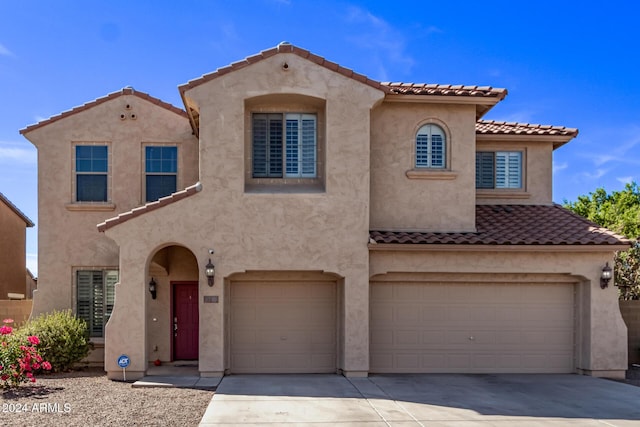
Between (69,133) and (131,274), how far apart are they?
5.26 m

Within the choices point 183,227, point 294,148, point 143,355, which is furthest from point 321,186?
point 143,355

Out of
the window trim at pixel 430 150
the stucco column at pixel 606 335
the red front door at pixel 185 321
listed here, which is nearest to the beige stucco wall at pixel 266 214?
the window trim at pixel 430 150

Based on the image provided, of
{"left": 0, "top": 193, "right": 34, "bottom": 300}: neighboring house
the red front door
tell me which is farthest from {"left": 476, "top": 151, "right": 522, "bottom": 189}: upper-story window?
{"left": 0, "top": 193, "right": 34, "bottom": 300}: neighboring house

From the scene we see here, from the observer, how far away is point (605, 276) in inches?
488

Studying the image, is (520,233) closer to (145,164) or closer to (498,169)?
(498,169)

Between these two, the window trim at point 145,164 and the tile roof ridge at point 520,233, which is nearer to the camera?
the tile roof ridge at point 520,233

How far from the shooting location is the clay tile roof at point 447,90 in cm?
1265

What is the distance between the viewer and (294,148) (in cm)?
1252

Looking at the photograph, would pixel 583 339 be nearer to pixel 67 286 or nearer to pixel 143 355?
pixel 143 355

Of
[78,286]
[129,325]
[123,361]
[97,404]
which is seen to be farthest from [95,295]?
[97,404]

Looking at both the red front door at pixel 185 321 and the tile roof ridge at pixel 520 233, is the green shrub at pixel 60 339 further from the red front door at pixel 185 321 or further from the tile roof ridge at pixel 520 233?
the tile roof ridge at pixel 520 233

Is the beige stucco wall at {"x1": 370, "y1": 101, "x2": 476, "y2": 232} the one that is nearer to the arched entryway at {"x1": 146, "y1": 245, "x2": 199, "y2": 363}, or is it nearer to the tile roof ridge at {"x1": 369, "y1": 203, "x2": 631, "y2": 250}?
the tile roof ridge at {"x1": 369, "y1": 203, "x2": 631, "y2": 250}

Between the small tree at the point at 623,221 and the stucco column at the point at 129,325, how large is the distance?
1478cm

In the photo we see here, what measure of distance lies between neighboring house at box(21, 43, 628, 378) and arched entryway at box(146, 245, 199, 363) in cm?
4
